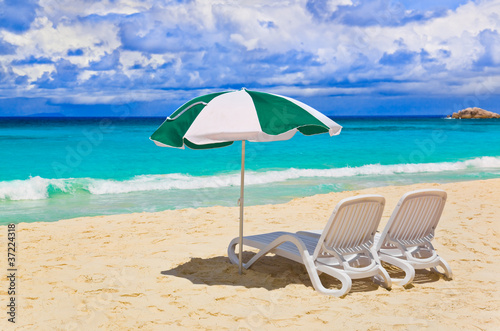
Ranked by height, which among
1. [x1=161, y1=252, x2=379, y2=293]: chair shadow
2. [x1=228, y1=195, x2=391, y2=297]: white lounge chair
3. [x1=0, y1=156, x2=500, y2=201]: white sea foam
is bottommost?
[x1=0, y1=156, x2=500, y2=201]: white sea foam

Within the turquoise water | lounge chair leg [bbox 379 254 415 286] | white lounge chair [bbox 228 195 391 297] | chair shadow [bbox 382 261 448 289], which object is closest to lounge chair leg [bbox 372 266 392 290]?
white lounge chair [bbox 228 195 391 297]

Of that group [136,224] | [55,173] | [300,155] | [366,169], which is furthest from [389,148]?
[136,224]

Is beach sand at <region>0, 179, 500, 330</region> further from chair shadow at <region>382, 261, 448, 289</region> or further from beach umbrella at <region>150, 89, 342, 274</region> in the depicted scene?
beach umbrella at <region>150, 89, 342, 274</region>

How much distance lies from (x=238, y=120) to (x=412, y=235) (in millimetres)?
2385

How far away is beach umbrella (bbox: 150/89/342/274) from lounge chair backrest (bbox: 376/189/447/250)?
1098mm

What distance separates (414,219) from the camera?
503 centimetres

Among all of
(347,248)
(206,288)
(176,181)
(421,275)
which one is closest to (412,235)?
(421,275)

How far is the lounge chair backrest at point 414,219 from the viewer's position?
4.88 meters

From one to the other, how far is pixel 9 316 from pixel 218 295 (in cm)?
188

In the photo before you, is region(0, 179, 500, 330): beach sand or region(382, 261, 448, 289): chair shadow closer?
region(0, 179, 500, 330): beach sand

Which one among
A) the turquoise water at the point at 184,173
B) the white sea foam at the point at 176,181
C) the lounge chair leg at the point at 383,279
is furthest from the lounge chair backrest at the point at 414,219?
the white sea foam at the point at 176,181

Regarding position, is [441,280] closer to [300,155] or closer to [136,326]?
[136,326]

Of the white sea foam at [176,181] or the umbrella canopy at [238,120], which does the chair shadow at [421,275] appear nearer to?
the umbrella canopy at [238,120]

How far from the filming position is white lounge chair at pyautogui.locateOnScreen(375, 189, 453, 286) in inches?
193
